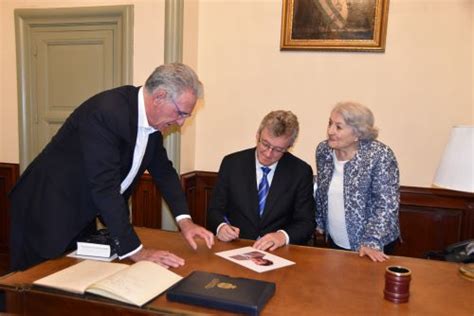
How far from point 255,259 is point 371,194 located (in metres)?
0.88

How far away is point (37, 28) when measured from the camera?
4051 millimetres

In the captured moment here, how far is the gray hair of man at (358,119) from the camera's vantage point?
2.33m

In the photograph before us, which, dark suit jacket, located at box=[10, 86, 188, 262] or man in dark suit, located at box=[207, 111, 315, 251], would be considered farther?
man in dark suit, located at box=[207, 111, 315, 251]

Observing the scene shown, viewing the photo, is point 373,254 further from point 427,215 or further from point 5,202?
point 5,202

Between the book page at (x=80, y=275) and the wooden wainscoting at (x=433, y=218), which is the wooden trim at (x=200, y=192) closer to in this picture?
the wooden wainscoting at (x=433, y=218)

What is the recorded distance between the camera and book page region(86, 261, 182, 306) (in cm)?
140

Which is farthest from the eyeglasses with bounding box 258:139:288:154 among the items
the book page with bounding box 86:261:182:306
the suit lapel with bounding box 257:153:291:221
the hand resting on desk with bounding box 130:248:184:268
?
the book page with bounding box 86:261:182:306

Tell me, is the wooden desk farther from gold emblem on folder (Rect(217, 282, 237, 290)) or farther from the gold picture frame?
the gold picture frame

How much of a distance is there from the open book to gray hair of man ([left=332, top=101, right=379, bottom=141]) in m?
1.31

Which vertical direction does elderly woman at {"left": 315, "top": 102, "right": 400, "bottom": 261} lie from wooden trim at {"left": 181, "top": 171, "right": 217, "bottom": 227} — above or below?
above

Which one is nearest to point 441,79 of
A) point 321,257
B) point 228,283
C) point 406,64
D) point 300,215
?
point 406,64

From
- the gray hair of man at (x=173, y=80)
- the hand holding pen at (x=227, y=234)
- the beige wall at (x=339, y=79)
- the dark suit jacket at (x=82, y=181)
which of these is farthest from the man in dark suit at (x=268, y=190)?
the beige wall at (x=339, y=79)

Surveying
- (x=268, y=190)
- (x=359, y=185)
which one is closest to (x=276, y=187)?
(x=268, y=190)

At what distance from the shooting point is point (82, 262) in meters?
1.72
